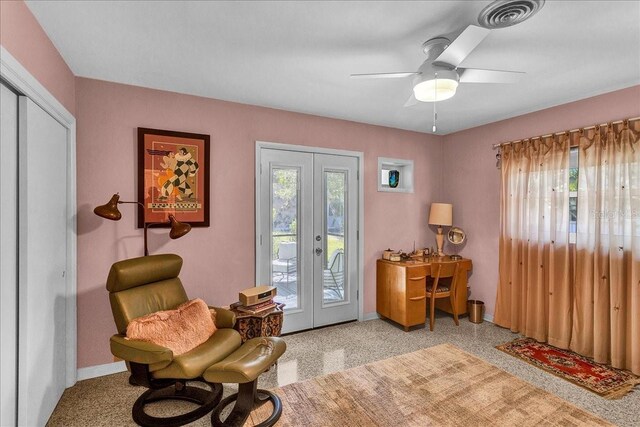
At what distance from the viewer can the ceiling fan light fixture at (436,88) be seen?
2029 millimetres

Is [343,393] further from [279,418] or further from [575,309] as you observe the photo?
[575,309]

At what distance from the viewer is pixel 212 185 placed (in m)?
3.21

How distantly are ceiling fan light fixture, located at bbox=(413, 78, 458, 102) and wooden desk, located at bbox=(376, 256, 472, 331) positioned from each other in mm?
2122

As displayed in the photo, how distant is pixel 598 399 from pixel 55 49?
4667 millimetres

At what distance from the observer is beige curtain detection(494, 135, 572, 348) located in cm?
324

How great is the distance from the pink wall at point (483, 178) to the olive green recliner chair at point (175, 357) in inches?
119

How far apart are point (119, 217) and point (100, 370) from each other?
140 cm

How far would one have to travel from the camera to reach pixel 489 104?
3393mm

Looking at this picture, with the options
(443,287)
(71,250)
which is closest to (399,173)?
(443,287)

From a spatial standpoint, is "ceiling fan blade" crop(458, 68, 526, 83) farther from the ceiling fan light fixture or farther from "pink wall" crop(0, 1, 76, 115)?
"pink wall" crop(0, 1, 76, 115)

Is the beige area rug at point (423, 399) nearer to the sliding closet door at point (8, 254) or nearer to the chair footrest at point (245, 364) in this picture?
the chair footrest at point (245, 364)

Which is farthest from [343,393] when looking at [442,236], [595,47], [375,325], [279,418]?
[595,47]

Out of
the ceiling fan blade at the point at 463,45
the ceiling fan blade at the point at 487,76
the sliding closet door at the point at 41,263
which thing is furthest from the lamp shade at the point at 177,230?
the ceiling fan blade at the point at 487,76

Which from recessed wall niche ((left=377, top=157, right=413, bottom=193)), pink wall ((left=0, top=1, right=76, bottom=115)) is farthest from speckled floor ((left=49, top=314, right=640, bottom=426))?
pink wall ((left=0, top=1, right=76, bottom=115))
